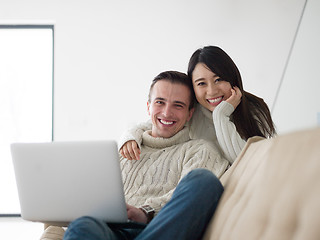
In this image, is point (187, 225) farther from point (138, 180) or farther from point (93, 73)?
point (93, 73)

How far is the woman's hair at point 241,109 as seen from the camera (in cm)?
203

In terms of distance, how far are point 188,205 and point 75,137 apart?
11.6 feet

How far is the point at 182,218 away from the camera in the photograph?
1.08m

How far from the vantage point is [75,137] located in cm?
449

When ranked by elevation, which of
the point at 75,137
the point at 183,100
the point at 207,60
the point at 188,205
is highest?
the point at 207,60

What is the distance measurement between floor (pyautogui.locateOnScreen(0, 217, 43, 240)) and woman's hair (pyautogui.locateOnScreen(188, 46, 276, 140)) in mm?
2307

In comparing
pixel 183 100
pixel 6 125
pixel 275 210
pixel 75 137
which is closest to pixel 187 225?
pixel 275 210

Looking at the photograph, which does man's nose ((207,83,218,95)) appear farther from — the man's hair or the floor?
the floor

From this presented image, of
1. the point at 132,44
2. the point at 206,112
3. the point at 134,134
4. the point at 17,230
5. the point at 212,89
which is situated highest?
the point at 132,44

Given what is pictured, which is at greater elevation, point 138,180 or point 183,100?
point 183,100

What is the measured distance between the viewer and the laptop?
4.17 ft

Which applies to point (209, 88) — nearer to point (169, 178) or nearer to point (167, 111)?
point (167, 111)

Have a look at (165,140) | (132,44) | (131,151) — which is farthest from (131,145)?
(132,44)

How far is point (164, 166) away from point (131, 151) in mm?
169
